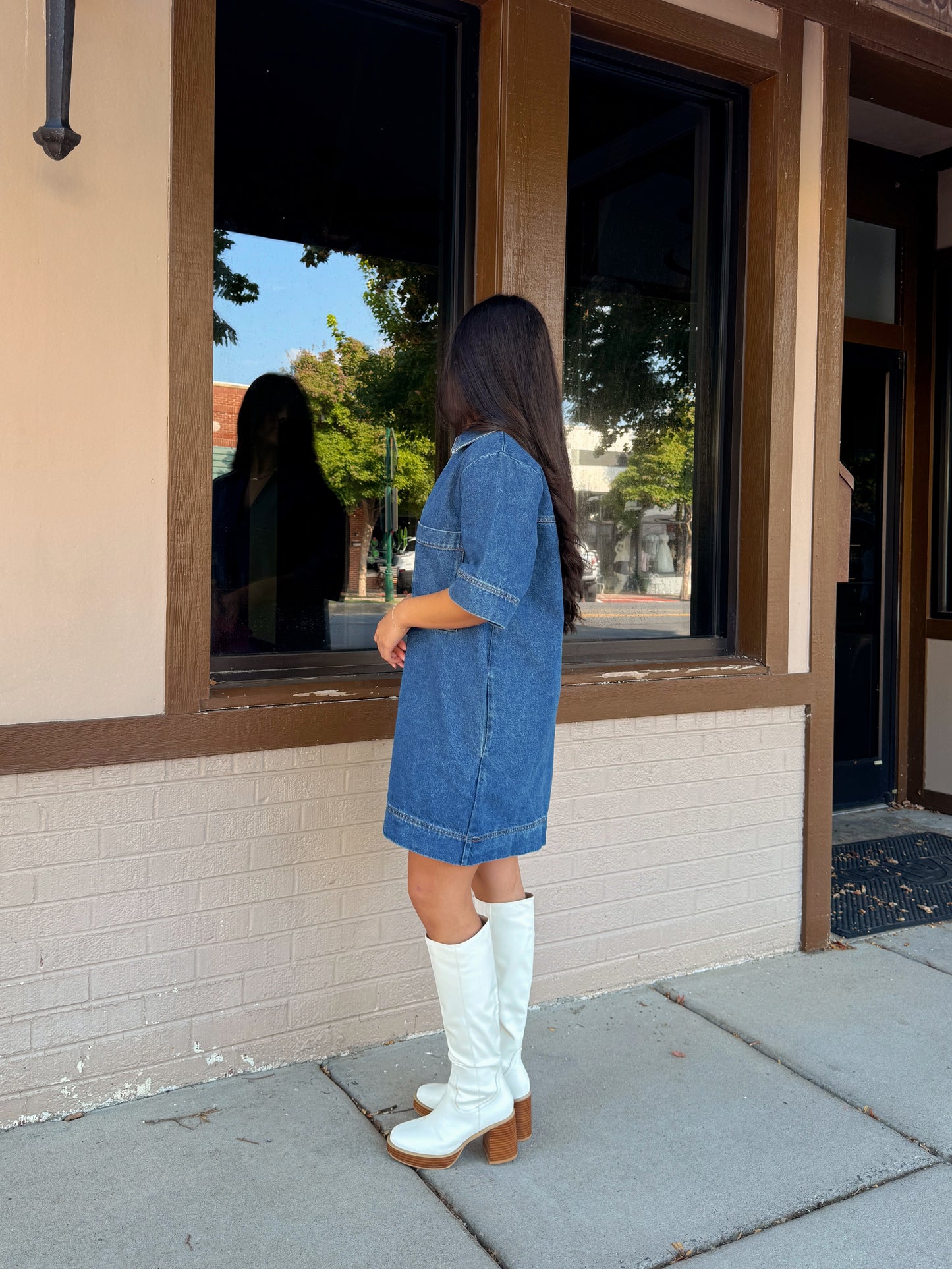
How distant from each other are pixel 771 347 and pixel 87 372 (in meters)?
2.13

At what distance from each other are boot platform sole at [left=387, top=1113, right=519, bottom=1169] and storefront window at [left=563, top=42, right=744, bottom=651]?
1546 millimetres

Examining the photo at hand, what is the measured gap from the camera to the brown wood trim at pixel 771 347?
3.44 m

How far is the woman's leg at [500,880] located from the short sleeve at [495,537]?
56cm

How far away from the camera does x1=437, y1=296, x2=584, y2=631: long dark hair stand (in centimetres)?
218

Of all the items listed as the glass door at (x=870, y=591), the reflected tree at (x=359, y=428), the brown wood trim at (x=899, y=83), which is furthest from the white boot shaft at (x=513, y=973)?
the glass door at (x=870, y=591)

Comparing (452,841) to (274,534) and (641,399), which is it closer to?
(274,534)

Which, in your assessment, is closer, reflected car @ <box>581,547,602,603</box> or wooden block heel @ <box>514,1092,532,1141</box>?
wooden block heel @ <box>514,1092,532,1141</box>

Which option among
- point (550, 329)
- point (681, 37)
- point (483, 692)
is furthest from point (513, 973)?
point (681, 37)

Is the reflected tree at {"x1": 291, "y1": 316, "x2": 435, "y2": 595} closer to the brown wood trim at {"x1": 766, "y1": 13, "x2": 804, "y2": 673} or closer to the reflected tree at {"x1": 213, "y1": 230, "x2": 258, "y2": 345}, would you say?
the reflected tree at {"x1": 213, "y1": 230, "x2": 258, "y2": 345}

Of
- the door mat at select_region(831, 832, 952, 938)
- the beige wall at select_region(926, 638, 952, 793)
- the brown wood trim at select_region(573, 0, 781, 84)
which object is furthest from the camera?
the beige wall at select_region(926, 638, 952, 793)

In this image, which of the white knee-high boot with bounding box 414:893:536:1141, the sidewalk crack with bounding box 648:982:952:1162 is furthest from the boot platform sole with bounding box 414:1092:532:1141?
the sidewalk crack with bounding box 648:982:952:1162

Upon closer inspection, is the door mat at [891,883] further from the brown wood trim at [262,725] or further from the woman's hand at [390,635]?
the woman's hand at [390,635]

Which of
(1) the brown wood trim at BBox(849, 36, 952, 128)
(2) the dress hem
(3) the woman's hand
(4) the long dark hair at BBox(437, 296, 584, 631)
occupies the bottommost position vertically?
(2) the dress hem

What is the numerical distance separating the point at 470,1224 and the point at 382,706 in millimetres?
1210
